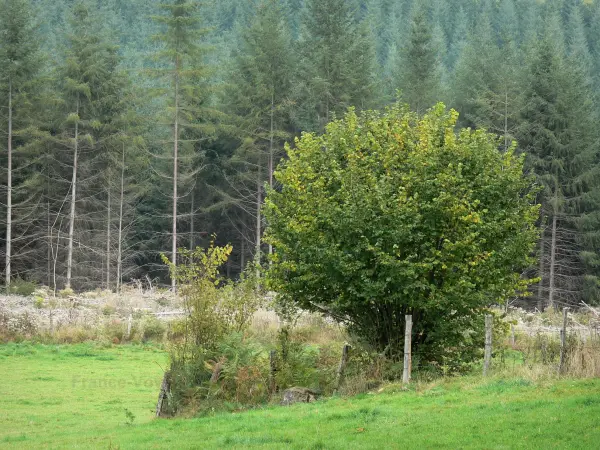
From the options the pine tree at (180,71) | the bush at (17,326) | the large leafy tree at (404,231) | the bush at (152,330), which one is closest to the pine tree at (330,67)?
the pine tree at (180,71)

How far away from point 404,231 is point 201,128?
38.1 metres

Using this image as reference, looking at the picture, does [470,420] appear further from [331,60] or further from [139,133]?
[139,133]

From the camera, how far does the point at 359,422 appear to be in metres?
14.3

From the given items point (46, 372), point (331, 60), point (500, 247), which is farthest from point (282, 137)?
point (500, 247)

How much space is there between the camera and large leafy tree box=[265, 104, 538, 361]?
19.6 metres

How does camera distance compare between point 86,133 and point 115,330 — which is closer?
point 115,330

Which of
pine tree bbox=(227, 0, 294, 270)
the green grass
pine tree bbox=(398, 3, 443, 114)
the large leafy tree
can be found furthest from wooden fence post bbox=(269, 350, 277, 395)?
pine tree bbox=(398, 3, 443, 114)

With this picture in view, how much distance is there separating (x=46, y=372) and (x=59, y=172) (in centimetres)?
3206

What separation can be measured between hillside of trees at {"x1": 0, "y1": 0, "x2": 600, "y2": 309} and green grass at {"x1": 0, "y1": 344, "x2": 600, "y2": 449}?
29420mm

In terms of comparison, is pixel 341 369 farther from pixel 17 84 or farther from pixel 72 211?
pixel 17 84

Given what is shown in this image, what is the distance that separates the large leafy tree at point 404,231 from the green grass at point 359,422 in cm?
293

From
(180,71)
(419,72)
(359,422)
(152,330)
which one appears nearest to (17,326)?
(152,330)

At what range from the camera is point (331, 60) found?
5638 cm

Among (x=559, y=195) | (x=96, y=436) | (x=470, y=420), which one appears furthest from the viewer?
(x=559, y=195)
